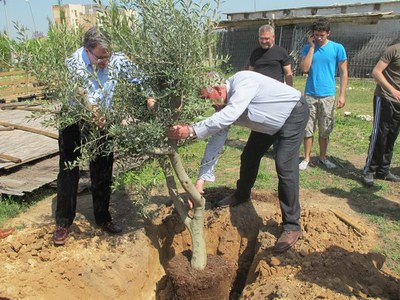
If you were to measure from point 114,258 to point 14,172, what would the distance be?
9.73 ft

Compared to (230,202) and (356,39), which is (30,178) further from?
(356,39)

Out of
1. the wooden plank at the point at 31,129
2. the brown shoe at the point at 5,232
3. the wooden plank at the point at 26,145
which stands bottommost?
the brown shoe at the point at 5,232

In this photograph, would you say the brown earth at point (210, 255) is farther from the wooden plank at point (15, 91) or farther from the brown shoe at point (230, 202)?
the wooden plank at point (15, 91)

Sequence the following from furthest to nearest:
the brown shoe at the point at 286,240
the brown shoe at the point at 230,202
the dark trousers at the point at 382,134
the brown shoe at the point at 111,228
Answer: the dark trousers at the point at 382,134 → the brown shoe at the point at 230,202 → the brown shoe at the point at 111,228 → the brown shoe at the point at 286,240

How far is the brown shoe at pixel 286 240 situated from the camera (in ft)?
13.5

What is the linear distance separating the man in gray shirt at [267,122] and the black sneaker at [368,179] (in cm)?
231

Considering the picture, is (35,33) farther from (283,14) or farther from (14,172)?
(283,14)

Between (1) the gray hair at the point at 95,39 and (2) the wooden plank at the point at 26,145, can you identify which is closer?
(1) the gray hair at the point at 95,39

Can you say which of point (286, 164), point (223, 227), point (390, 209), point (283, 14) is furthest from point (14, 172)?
point (283, 14)

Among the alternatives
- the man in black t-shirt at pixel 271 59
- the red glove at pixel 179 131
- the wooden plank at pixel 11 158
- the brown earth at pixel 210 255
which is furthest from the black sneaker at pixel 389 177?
the wooden plank at pixel 11 158

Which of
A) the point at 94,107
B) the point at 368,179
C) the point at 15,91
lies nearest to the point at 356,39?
the point at 368,179

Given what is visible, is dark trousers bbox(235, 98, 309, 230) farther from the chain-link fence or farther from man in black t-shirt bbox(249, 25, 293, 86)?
the chain-link fence

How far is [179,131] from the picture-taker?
3465 mm

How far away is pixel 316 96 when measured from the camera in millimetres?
6711
